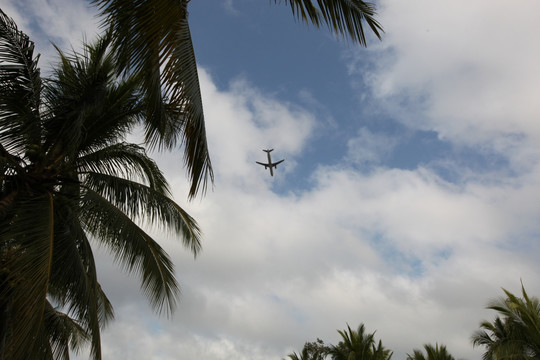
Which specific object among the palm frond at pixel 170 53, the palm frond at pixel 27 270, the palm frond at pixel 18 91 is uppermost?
the palm frond at pixel 18 91

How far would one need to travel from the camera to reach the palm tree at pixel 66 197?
20.1ft

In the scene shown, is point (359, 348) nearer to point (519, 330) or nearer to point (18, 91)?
point (519, 330)

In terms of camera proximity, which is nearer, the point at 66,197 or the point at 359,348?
the point at 66,197

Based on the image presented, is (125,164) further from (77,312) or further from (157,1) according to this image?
(157,1)

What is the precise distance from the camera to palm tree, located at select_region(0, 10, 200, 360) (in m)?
6.11

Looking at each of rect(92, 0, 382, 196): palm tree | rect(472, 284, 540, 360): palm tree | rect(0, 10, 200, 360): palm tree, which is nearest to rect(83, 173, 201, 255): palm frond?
rect(0, 10, 200, 360): palm tree

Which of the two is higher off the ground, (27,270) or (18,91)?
(18,91)

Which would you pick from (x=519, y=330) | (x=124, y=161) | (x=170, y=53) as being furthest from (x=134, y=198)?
(x=519, y=330)

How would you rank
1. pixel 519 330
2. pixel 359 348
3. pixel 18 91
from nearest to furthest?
pixel 18 91
pixel 519 330
pixel 359 348

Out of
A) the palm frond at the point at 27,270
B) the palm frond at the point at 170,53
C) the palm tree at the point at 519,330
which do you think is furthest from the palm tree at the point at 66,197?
the palm tree at the point at 519,330

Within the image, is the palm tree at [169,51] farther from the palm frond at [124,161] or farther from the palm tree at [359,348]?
the palm tree at [359,348]

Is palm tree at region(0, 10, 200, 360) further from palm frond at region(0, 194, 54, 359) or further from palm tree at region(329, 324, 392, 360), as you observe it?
palm tree at region(329, 324, 392, 360)

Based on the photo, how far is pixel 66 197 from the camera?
8.22m

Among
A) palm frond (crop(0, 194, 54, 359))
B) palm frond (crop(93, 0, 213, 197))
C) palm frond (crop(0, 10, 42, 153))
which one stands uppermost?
palm frond (crop(0, 10, 42, 153))
